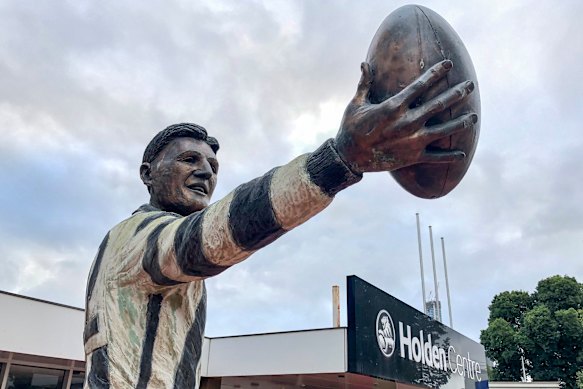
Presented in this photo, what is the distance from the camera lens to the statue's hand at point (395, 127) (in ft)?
4.90

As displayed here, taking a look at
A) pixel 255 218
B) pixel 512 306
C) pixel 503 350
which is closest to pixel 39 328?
pixel 255 218

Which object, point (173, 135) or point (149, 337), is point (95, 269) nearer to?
point (149, 337)

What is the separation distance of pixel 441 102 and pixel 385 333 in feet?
47.8

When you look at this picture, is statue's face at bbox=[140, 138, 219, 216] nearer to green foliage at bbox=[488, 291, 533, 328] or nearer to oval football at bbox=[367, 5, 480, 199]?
oval football at bbox=[367, 5, 480, 199]

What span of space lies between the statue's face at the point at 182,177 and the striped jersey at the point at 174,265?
10 centimetres

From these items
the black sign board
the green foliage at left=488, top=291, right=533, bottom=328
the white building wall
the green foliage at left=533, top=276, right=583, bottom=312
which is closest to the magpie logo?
the black sign board

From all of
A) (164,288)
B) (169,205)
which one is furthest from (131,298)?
(169,205)

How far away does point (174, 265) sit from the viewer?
1788 millimetres

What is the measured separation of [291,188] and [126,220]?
1.00 meters

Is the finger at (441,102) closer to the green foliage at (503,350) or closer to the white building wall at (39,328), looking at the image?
the white building wall at (39,328)

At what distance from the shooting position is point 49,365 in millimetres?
14852

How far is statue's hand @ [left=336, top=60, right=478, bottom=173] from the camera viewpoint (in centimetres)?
149

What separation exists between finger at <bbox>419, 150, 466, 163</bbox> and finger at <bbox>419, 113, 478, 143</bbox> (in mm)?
74

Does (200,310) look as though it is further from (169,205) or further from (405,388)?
(405,388)
